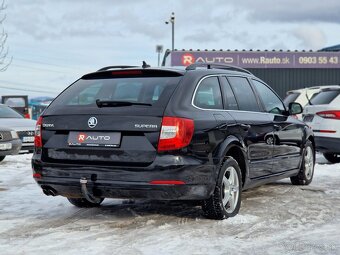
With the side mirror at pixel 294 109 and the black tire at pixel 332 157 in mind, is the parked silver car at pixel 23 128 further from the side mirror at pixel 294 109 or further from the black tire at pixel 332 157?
the side mirror at pixel 294 109

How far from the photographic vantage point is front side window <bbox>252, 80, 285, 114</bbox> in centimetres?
707

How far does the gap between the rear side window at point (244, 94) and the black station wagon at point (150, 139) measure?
0.10ft

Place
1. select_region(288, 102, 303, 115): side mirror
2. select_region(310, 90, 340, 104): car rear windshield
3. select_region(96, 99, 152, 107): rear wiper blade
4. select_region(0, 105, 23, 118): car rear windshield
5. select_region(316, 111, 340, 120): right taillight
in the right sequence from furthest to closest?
select_region(0, 105, 23, 118): car rear windshield
select_region(310, 90, 340, 104): car rear windshield
select_region(316, 111, 340, 120): right taillight
select_region(288, 102, 303, 115): side mirror
select_region(96, 99, 152, 107): rear wiper blade

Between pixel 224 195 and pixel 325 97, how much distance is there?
6.13 metres

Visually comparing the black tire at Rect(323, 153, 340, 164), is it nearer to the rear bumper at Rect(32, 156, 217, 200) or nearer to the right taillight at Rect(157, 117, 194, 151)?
the rear bumper at Rect(32, 156, 217, 200)

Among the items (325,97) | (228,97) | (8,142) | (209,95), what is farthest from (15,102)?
(209,95)

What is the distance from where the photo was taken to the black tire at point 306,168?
323 inches

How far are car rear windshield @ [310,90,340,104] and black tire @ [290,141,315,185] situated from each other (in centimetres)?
268

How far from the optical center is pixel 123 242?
188 inches

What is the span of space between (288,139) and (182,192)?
2.81 m

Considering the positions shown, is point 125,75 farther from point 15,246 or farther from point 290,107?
point 290,107

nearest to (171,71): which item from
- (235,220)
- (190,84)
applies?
(190,84)

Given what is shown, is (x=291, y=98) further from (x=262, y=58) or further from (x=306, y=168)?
(x=262, y=58)

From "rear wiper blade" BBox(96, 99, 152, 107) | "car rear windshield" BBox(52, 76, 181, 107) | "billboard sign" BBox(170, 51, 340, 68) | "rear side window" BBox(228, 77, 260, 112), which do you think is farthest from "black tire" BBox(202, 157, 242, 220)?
"billboard sign" BBox(170, 51, 340, 68)
